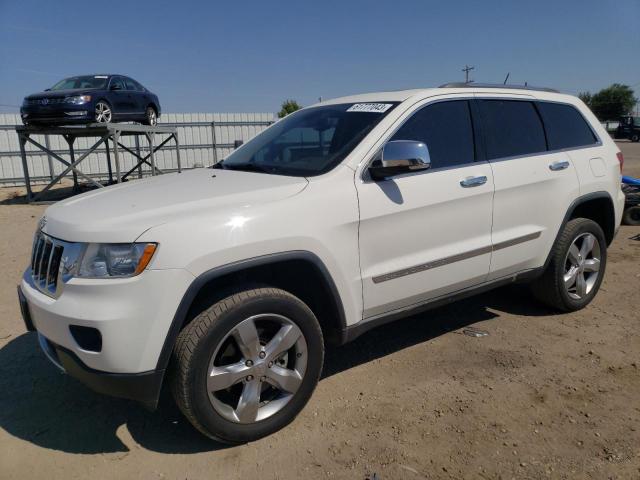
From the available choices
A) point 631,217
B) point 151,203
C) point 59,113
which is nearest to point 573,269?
point 151,203

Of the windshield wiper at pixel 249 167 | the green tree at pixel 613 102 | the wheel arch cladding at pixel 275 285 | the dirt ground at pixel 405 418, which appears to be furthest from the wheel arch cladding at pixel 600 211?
the green tree at pixel 613 102

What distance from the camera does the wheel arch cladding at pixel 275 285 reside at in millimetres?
2348

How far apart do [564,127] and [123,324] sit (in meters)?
3.74

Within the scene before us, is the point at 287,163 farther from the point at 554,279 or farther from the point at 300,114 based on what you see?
the point at 554,279

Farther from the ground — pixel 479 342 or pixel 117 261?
pixel 117 261

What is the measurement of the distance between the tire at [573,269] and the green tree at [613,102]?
71.4 m

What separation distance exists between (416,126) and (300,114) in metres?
1.08

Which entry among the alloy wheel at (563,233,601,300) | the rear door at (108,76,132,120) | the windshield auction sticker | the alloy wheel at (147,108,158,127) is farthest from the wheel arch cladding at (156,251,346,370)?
the alloy wheel at (147,108,158,127)

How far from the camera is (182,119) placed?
19797 millimetres

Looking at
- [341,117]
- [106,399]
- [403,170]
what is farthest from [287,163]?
[106,399]

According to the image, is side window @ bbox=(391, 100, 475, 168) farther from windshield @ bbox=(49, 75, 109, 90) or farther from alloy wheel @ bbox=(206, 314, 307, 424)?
windshield @ bbox=(49, 75, 109, 90)

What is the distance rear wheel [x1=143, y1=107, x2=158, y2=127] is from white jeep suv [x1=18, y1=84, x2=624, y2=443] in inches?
450

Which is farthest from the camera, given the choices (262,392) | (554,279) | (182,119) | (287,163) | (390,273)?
(182,119)

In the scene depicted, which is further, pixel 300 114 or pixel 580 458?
pixel 300 114
